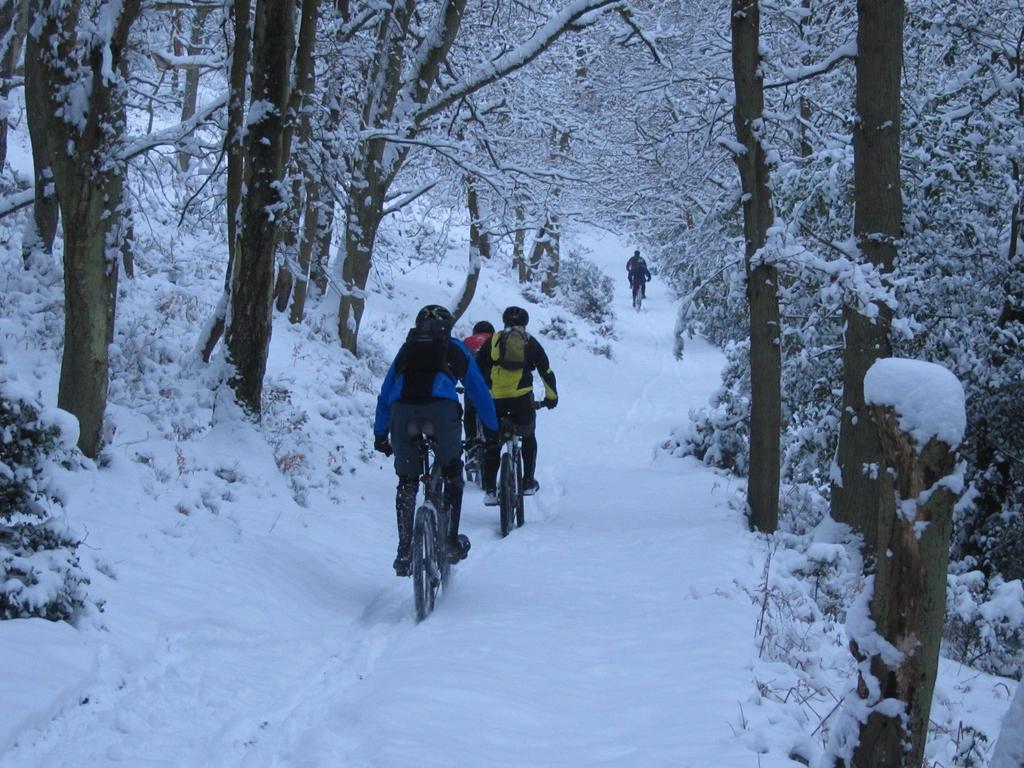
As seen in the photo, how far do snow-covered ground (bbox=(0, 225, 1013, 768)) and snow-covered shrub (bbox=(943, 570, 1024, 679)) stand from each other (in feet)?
2.05

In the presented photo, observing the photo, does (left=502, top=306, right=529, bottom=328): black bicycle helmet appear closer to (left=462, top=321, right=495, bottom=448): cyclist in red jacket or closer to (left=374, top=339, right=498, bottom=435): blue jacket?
(left=462, top=321, right=495, bottom=448): cyclist in red jacket

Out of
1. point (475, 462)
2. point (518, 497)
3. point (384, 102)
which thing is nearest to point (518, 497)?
point (518, 497)

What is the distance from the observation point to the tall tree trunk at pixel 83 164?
6789mm

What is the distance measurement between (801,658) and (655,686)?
1015 millimetres

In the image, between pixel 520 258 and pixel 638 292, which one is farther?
pixel 638 292

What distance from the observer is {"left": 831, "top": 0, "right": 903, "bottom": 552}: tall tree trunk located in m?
8.28

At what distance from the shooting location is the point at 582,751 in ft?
14.5

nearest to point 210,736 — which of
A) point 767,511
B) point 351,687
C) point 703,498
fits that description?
point 351,687

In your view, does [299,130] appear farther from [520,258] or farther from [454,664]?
[520,258]

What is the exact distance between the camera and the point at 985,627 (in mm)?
7066

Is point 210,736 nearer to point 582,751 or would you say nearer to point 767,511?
point 582,751

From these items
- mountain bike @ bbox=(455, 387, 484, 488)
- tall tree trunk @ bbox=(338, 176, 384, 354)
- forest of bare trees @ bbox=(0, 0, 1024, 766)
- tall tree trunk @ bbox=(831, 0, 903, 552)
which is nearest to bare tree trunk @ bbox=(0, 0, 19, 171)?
forest of bare trees @ bbox=(0, 0, 1024, 766)

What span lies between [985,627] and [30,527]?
20.7ft

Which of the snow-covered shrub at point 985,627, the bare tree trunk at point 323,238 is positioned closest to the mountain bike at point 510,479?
the snow-covered shrub at point 985,627
